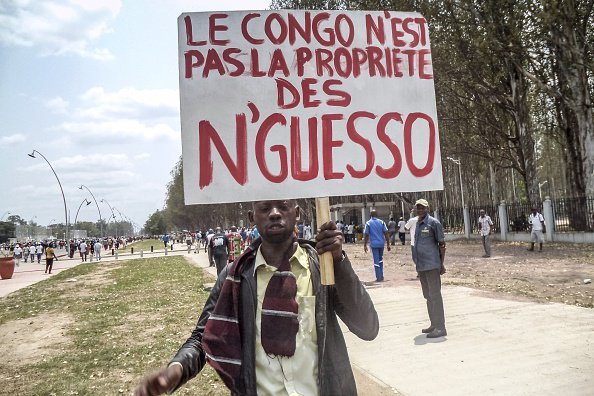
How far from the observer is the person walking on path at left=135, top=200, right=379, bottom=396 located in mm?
1883

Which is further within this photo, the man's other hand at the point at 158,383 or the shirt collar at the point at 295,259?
the shirt collar at the point at 295,259

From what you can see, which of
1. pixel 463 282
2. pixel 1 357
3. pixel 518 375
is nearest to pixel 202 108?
pixel 518 375

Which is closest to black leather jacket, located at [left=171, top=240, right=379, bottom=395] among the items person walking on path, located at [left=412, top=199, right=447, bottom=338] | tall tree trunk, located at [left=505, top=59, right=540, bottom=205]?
person walking on path, located at [left=412, top=199, right=447, bottom=338]

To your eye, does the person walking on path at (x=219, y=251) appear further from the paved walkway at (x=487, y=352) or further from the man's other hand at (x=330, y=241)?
the man's other hand at (x=330, y=241)

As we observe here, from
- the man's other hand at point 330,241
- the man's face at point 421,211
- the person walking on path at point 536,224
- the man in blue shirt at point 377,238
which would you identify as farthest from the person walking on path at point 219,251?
the man's other hand at point 330,241

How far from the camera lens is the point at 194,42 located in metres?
2.18

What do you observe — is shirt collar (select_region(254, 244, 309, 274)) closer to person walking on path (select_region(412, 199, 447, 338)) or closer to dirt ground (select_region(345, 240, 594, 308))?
person walking on path (select_region(412, 199, 447, 338))

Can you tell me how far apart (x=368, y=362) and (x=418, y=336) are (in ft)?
4.05

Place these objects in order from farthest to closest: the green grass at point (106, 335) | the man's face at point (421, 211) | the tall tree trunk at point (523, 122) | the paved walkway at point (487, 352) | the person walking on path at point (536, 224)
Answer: the tall tree trunk at point (523, 122) < the person walking on path at point (536, 224) < the man's face at point (421, 211) < the green grass at point (106, 335) < the paved walkway at point (487, 352)

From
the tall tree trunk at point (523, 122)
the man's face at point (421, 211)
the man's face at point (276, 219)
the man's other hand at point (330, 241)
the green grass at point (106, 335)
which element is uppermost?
the tall tree trunk at point (523, 122)

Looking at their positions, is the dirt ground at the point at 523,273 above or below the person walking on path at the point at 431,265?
below

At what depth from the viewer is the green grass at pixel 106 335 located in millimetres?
5504

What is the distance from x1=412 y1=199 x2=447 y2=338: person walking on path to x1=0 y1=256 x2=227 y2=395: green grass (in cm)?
287

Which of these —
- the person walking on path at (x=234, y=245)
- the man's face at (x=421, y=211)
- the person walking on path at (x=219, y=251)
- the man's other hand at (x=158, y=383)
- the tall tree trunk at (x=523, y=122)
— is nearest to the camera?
the man's other hand at (x=158, y=383)
